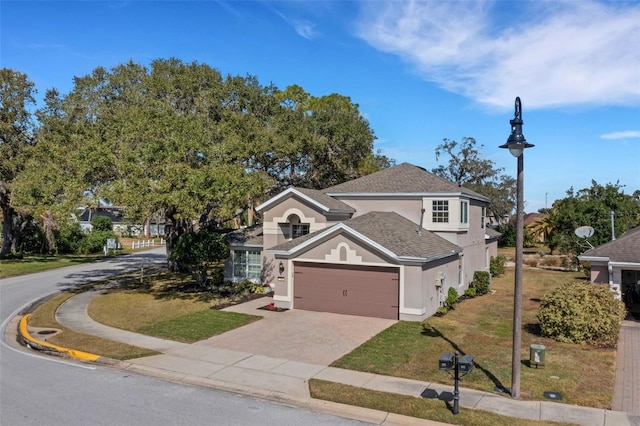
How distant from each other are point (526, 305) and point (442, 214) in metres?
6.19

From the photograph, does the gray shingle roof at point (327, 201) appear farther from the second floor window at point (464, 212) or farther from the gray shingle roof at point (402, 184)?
the second floor window at point (464, 212)

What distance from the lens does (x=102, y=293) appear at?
25938mm

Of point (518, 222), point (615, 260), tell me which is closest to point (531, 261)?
point (615, 260)

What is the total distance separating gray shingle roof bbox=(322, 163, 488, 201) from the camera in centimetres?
2676

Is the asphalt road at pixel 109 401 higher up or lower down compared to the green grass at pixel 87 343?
lower down

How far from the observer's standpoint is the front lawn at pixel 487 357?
39.6 feet

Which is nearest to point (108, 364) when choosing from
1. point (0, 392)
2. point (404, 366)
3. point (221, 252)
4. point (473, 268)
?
point (0, 392)

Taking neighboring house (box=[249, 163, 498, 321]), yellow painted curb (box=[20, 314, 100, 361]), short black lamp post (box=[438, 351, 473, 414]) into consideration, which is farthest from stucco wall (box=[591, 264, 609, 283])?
yellow painted curb (box=[20, 314, 100, 361])

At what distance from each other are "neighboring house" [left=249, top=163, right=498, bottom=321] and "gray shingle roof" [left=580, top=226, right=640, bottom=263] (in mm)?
6428

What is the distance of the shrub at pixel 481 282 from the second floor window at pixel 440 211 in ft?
13.0

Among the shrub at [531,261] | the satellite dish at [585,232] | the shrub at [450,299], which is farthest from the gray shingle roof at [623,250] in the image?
the shrub at [531,261]

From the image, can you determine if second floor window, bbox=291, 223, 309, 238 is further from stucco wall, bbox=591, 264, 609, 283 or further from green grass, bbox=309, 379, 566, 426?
green grass, bbox=309, 379, 566, 426

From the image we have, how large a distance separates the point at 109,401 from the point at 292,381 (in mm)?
4370

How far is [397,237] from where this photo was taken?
2189 centimetres
